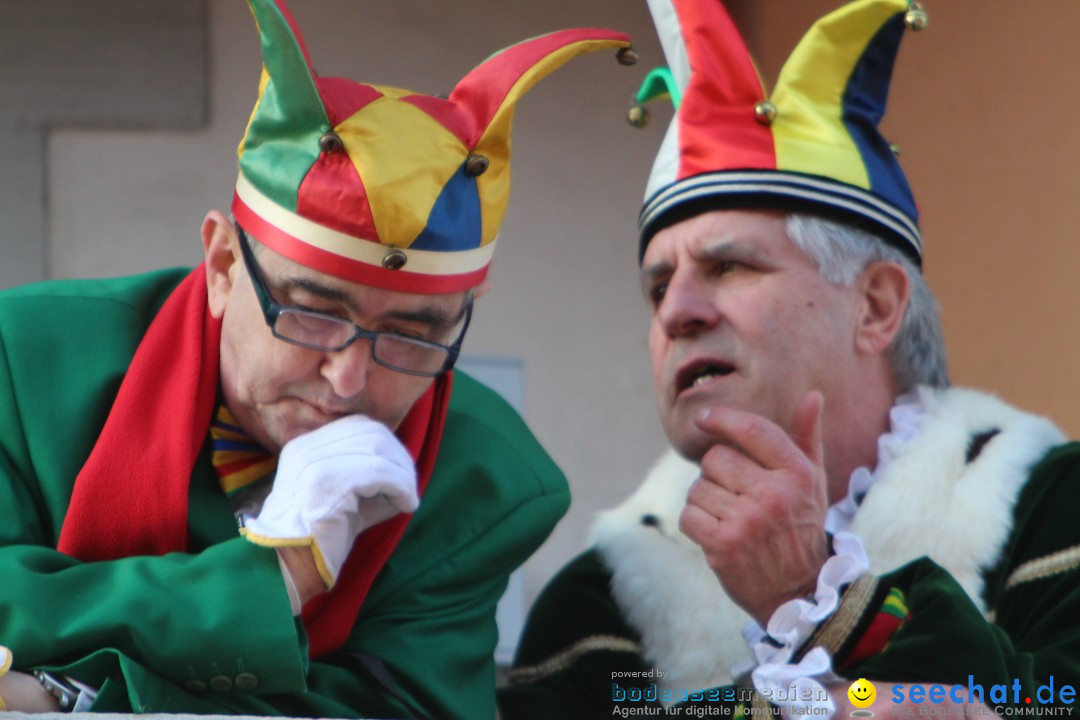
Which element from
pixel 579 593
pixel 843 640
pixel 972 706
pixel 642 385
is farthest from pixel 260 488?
pixel 642 385

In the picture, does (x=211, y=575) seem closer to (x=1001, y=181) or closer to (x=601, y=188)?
(x=601, y=188)

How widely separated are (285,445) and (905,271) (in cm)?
126

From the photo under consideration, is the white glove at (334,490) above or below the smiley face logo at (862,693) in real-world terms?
above

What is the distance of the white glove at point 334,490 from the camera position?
8.20 feet

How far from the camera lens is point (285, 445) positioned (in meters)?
Result: 2.67

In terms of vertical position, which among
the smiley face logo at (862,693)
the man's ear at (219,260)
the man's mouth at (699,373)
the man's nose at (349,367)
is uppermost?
the man's ear at (219,260)

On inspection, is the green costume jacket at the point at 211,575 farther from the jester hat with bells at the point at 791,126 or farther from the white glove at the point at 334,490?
the jester hat with bells at the point at 791,126

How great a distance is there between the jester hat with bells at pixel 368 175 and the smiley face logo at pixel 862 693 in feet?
2.85

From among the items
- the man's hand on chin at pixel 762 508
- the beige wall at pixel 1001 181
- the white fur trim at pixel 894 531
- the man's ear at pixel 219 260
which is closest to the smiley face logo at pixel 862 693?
the man's hand on chin at pixel 762 508

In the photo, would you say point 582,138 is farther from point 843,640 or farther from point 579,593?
point 843,640

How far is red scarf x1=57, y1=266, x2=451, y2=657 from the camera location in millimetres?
2625

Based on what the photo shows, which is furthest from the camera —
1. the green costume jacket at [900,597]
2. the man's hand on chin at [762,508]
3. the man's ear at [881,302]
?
the man's ear at [881,302]

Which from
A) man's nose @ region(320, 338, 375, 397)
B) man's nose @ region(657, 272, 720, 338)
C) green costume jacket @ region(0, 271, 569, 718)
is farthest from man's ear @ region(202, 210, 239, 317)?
man's nose @ region(657, 272, 720, 338)

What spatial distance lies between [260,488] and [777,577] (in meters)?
0.86
